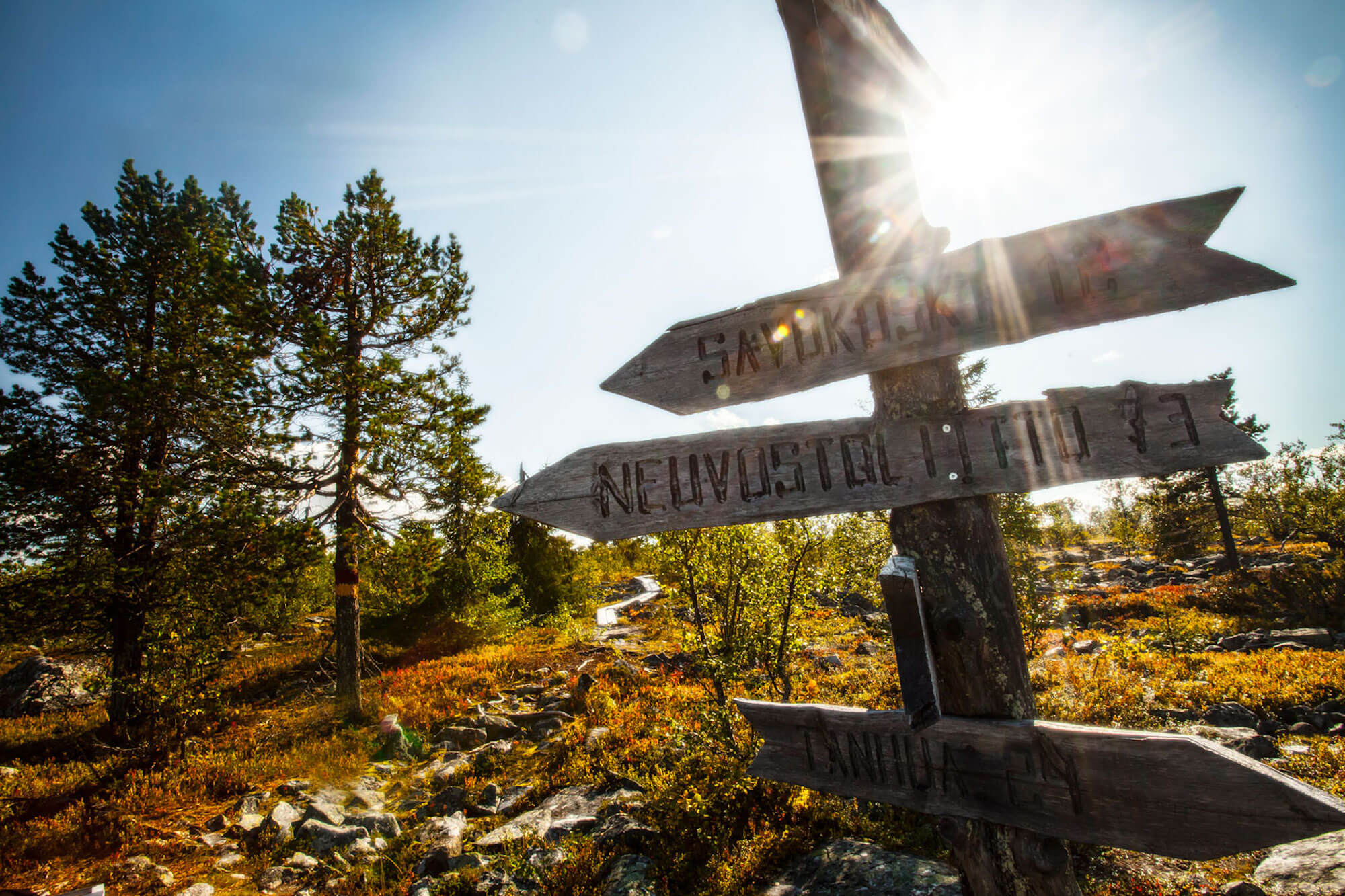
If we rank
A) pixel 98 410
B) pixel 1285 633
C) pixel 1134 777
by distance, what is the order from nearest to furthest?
pixel 1134 777 < pixel 98 410 < pixel 1285 633

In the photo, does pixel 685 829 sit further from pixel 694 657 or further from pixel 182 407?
pixel 182 407

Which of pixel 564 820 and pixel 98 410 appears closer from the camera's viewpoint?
pixel 564 820

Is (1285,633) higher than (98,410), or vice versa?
(98,410)

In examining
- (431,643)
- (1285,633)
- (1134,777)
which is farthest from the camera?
(431,643)

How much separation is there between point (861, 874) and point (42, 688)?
22779 millimetres

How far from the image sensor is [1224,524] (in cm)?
2495

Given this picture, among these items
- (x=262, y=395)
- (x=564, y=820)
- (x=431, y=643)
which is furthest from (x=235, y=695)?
(x=564, y=820)

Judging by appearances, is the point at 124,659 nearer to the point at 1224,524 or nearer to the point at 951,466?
the point at 951,466

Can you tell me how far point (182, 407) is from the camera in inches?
466

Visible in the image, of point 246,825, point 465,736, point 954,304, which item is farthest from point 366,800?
point 954,304

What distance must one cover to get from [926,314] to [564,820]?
6487 mm

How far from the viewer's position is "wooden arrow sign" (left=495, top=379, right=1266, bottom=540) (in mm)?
1610

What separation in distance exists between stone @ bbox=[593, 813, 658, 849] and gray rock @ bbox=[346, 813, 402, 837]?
2.99 metres

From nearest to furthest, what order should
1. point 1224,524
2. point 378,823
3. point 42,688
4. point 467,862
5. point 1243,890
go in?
point 1243,890 → point 467,862 → point 378,823 → point 42,688 → point 1224,524
